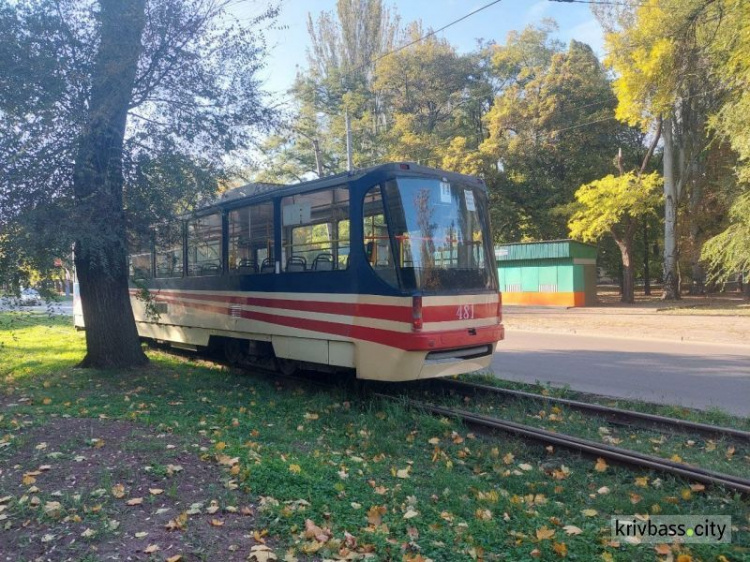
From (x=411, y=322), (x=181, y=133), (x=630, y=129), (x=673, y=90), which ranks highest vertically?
(x=630, y=129)

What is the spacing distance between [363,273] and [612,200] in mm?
20212

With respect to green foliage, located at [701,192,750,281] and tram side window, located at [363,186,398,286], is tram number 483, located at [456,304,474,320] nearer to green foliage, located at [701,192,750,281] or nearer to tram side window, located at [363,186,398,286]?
tram side window, located at [363,186,398,286]

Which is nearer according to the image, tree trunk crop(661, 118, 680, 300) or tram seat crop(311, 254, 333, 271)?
tram seat crop(311, 254, 333, 271)

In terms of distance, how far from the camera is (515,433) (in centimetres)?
594

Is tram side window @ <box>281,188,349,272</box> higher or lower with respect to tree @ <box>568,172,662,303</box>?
lower

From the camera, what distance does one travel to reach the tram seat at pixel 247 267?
28.9ft

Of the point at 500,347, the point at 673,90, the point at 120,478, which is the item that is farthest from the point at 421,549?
the point at 673,90

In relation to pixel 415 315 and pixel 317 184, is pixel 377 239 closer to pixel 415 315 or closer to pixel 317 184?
pixel 415 315

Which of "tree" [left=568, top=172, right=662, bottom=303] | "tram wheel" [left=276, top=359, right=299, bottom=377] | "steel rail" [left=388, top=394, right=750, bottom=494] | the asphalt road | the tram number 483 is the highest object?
"tree" [left=568, top=172, right=662, bottom=303]

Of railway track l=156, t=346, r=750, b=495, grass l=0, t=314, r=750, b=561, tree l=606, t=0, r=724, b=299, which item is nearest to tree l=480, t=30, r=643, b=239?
tree l=606, t=0, r=724, b=299

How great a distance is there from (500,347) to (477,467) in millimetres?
8273

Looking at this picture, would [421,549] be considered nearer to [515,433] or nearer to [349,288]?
[515,433]

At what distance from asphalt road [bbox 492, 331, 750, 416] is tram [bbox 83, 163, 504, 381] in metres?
2.23

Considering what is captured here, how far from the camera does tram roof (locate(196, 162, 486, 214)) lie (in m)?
7.06
